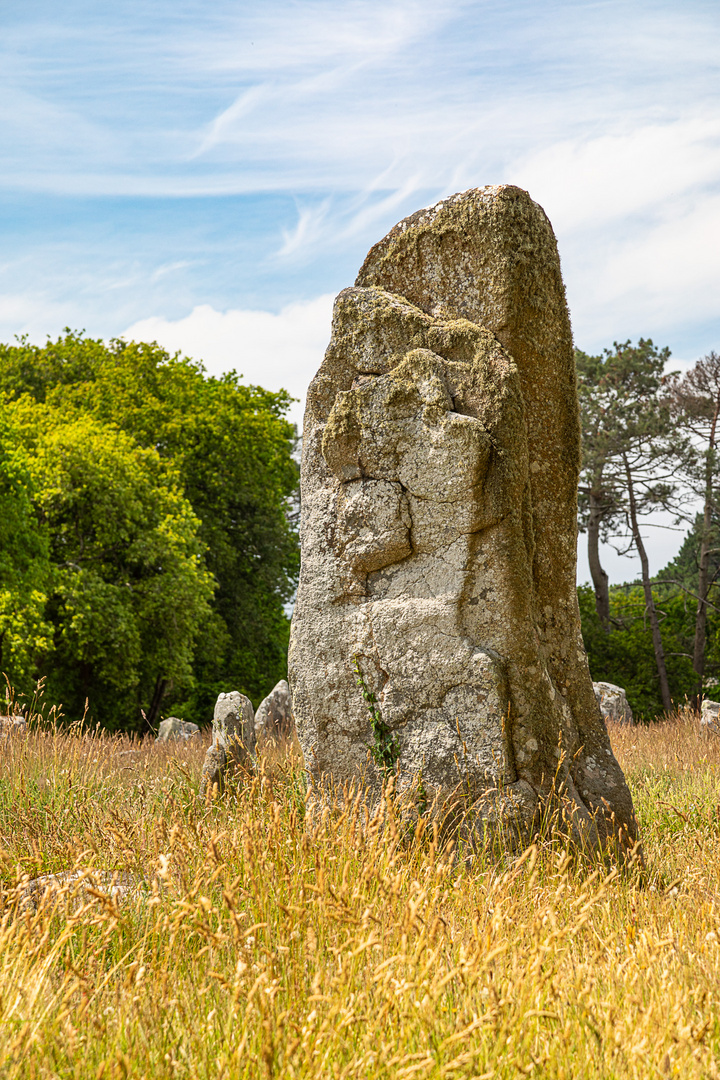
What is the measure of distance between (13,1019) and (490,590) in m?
3.03

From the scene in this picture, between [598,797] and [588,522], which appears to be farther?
[588,522]

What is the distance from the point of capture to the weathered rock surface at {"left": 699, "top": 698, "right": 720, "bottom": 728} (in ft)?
38.4

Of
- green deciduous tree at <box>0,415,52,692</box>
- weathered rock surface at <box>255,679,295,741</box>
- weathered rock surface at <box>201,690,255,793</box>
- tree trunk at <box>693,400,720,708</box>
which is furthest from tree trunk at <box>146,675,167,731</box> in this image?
weathered rock surface at <box>201,690,255,793</box>

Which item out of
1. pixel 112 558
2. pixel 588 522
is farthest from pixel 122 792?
pixel 588 522

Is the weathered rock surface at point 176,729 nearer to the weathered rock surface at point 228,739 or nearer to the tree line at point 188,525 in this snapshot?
the tree line at point 188,525

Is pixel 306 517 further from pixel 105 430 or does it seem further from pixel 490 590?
pixel 105 430

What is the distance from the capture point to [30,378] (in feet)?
81.7

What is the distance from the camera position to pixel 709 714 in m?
13.0

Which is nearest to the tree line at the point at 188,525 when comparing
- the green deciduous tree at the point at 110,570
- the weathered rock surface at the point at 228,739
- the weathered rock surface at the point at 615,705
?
the green deciduous tree at the point at 110,570

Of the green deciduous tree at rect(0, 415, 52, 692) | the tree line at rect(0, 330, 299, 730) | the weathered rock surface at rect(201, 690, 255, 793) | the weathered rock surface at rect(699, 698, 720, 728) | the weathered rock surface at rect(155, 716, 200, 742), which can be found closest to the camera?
the weathered rock surface at rect(201, 690, 255, 793)

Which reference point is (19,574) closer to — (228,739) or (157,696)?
(157,696)

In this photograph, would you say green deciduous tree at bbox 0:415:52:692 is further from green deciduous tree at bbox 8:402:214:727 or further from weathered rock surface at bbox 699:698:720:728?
weathered rock surface at bbox 699:698:720:728

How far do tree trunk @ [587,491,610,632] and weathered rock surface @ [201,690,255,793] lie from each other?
57.0 feet

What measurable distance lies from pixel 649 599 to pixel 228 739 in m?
16.3
